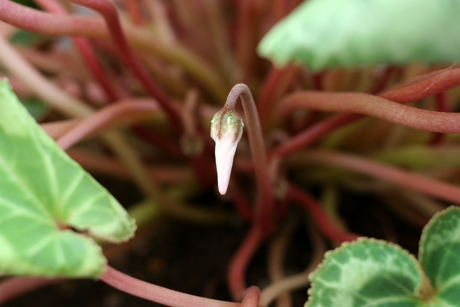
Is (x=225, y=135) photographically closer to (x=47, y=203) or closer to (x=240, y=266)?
(x=47, y=203)

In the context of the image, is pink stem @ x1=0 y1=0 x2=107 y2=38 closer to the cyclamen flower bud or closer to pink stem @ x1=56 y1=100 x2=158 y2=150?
pink stem @ x1=56 y1=100 x2=158 y2=150

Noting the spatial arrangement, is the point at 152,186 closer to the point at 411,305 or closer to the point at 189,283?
the point at 189,283

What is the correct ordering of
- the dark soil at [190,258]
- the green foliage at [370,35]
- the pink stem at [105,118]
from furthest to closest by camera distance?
1. the dark soil at [190,258]
2. the pink stem at [105,118]
3. the green foliage at [370,35]

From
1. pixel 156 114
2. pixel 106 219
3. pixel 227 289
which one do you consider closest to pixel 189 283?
pixel 227 289

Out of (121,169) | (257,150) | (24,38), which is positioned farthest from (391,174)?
(24,38)

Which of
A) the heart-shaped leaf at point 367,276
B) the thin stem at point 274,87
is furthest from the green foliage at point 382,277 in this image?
the thin stem at point 274,87

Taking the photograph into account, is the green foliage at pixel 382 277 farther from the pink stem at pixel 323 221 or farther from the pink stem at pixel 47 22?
the pink stem at pixel 47 22

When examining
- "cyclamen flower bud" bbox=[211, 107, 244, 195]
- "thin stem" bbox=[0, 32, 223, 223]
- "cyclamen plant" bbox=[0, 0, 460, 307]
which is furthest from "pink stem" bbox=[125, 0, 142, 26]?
"cyclamen flower bud" bbox=[211, 107, 244, 195]
